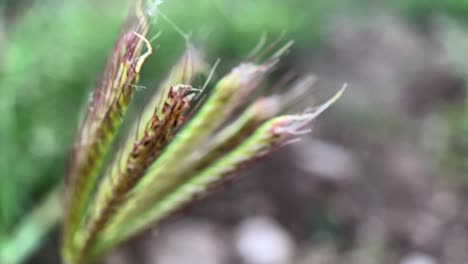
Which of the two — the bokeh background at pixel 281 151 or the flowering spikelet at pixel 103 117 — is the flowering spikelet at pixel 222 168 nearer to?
the flowering spikelet at pixel 103 117

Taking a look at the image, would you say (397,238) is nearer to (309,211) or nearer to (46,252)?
(309,211)

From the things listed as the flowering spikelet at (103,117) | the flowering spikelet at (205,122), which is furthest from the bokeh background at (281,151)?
the flowering spikelet at (205,122)

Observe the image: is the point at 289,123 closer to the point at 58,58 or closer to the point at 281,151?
the point at 58,58

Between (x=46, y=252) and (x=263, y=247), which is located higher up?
(x=46, y=252)

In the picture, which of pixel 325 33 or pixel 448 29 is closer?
pixel 325 33

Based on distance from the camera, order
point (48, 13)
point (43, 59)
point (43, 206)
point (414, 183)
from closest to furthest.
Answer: point (43, 206) → point (43, 59) → point (48, 13) → point (414, 183)

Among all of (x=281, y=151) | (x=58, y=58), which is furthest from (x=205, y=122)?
(x=281, y=151)

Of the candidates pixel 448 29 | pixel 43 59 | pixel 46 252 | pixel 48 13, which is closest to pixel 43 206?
pixel 46 252
